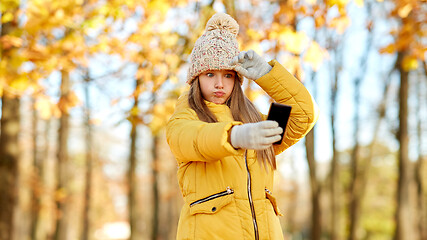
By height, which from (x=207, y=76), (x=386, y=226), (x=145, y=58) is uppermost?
(x=145, y=58)

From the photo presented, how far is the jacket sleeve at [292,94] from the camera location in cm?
266

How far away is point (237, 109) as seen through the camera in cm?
269

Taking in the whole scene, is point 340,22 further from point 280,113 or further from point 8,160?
point 8,160

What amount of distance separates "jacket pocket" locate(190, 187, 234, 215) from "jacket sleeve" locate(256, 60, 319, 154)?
70 centimetres

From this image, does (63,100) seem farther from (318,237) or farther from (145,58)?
(318,237)

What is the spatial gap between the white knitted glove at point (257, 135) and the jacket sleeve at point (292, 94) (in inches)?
27.3

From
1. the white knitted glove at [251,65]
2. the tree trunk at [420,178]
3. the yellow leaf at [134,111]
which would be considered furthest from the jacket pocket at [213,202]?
the tree trunk at [420,178]

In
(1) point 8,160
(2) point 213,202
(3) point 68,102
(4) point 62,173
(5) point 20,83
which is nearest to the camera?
(2) point 213,202

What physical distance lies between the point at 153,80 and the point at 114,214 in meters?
35.9

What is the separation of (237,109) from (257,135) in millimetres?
747

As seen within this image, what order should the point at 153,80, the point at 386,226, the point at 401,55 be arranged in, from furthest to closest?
the point at 386,226, the point at 401,55, the point at 153,80

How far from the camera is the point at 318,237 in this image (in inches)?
368

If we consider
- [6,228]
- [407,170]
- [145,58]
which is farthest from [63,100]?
[407,170]

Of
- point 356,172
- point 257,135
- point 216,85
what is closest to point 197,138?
point 257,135
